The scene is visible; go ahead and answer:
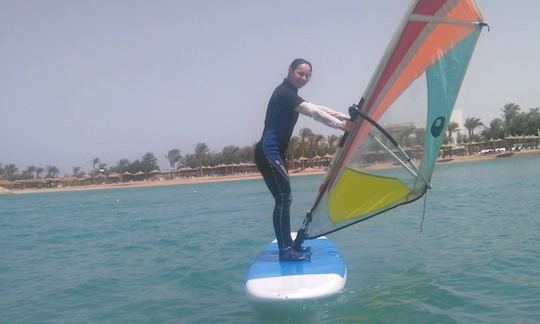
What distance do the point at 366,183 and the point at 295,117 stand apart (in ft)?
3.04

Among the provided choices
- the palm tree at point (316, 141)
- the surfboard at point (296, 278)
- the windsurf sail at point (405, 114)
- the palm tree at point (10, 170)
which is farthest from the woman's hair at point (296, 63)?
the palm tree at point (10, 170)

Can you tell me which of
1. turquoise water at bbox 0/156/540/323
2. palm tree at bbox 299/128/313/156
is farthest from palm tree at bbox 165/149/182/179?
turquoise water at bbox 0/156/540/323

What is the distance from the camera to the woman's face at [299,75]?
4609mm

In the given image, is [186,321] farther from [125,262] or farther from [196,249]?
[196,249]

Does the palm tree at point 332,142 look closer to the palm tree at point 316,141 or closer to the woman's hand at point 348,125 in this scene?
the palm tree at point 316,141

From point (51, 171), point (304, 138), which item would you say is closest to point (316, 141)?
point (304, 138)

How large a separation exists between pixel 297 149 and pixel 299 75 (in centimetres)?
7162

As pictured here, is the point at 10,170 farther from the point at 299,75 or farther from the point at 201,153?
the point at 299,75

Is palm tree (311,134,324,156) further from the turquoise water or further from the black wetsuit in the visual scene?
the black wetsuit

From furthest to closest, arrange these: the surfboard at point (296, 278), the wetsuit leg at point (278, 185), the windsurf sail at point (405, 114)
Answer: the wetsuit leg at point (278, 185), the surfboard at point (296, 278), the windsurf sail at point (405, 114)

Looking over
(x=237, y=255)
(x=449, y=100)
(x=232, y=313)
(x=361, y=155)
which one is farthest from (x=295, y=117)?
(x=237, y=255)

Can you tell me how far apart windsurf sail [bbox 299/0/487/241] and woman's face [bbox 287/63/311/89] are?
66cm

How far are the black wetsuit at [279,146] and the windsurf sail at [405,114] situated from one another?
1.31 feet

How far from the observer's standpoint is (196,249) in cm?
830
